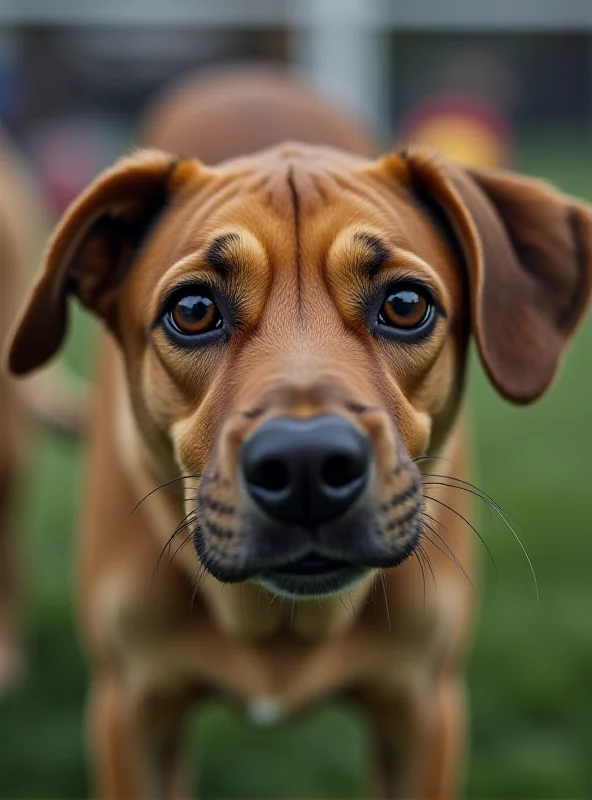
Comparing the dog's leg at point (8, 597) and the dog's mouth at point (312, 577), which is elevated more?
the dog's mouth at point (312, 577)

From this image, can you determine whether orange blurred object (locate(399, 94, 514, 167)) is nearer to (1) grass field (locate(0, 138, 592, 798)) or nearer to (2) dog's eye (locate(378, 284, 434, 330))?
(1) grass field (locate(0, 138, 592, 798))

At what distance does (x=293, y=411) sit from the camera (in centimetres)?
232

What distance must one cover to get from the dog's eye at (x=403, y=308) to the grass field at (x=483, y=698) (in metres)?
2.08

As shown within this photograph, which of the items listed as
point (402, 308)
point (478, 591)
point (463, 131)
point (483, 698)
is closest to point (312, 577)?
point (402, 308)

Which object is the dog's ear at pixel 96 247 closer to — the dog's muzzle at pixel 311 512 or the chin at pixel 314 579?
the dog's muzzle at pixel 311 512

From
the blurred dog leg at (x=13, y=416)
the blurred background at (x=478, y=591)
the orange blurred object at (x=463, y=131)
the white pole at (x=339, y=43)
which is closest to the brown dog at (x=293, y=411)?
the blurred background at (x=478, y=591)

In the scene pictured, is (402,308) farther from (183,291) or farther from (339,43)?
(339,43)

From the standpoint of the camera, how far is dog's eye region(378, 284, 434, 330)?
277cm

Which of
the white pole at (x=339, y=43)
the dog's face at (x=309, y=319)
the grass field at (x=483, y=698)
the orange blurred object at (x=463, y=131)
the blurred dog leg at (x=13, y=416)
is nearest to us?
the dog's face at (x=309, y=319)

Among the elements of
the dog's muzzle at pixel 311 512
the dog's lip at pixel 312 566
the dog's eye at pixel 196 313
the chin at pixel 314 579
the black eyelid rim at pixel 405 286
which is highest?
the black eyelid rim at pixel 405 286

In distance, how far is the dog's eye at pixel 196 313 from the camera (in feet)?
9.11

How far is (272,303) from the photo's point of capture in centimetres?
272

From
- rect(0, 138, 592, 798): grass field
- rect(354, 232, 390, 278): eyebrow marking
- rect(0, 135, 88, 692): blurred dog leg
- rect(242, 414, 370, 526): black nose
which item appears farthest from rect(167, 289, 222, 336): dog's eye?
rect(0, 135, 88, 692): blurred dog leg

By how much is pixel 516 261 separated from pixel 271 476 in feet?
3.83
